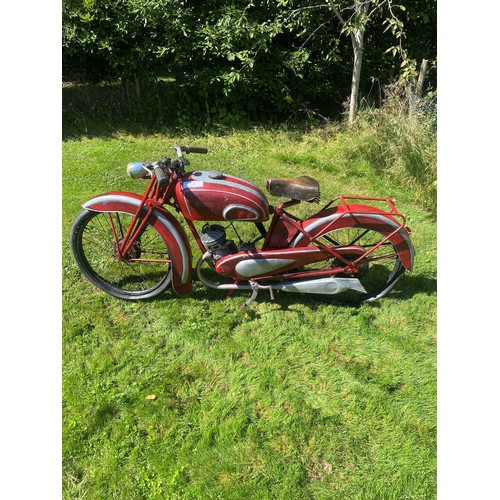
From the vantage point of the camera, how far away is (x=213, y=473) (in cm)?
229

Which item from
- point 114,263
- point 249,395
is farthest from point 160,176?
point 249,395

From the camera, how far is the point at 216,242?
3.07 meters

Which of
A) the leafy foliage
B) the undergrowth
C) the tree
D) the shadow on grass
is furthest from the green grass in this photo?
the leafy foliage

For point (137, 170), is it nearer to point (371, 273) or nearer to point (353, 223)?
point (353, 223)

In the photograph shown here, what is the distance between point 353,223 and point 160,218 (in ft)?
4.38

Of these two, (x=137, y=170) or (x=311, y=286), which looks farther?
(x=311, y=286)

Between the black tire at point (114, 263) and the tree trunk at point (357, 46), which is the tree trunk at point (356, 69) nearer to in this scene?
the tree trunk at point (357, 46)

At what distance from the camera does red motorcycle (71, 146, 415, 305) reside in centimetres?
285

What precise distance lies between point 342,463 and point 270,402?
1.77 feet

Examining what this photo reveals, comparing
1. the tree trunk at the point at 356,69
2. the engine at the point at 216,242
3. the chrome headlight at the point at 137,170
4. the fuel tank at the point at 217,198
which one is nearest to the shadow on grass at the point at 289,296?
the engine at the point at 216,242

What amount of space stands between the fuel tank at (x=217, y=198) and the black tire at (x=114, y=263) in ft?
1.52

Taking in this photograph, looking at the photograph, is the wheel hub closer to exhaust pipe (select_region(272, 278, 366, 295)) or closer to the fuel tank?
the fuel tank

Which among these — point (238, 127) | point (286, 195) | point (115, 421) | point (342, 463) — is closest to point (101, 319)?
point (115, 421)

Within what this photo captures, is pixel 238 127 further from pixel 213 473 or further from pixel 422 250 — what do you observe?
pixel 213 473
